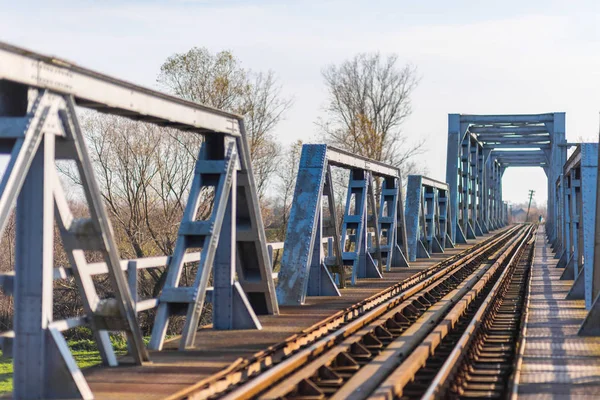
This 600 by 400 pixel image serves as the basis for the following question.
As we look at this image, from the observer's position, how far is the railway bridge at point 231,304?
22.9 feet

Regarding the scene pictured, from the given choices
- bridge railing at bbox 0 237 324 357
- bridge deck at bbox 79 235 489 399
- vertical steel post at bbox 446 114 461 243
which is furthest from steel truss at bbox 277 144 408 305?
vertical steel post at bbox 446 114 461 243

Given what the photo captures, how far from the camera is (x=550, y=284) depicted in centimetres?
1950

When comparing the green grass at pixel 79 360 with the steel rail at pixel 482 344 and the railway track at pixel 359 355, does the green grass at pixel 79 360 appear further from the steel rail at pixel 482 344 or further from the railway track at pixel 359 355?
the steel rail at pixel 482 344

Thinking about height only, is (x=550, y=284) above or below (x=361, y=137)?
below

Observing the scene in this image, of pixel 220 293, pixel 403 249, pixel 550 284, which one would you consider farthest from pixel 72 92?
pixel 403 249

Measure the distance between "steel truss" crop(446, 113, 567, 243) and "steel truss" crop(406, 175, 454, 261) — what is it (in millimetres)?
4196

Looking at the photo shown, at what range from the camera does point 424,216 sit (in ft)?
96.4

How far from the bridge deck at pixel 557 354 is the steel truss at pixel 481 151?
23.5m

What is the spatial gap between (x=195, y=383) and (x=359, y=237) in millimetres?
11247

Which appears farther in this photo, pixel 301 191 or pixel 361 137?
pixel 361 137

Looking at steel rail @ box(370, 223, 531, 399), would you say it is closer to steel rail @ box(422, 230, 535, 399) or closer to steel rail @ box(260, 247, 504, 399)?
steel rail @ box(422, 230, 535, 399)

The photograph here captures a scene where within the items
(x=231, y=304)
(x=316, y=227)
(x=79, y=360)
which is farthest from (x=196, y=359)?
(x=79, y=360)

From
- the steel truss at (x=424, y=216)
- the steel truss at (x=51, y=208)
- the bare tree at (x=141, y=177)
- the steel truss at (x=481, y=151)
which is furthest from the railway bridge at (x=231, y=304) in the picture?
the steel truss at (x=481, y=151)

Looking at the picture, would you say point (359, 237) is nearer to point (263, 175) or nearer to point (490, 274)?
point (490, 274)
